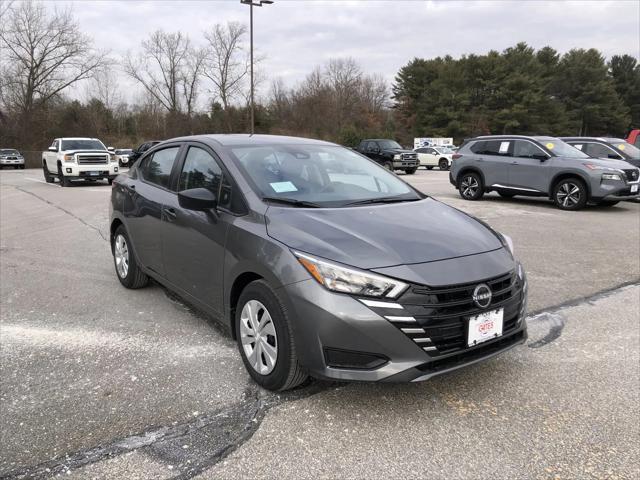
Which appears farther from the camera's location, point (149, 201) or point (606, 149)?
point (606, 149)

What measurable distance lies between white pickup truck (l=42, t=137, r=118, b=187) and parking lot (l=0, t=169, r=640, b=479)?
1553cm

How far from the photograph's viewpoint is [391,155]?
2631cm

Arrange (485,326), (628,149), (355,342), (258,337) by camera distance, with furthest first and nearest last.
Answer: (628,149), (258,337), (485,326), (355,342)

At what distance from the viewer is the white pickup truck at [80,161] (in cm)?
1895

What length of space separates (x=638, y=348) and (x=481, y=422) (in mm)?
1865

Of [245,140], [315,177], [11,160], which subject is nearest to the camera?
[315,177]

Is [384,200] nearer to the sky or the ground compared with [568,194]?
nearer to the sky

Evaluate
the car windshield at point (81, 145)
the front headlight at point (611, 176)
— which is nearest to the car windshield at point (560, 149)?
the front headlight at point (611, 176)

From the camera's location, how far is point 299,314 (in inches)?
110

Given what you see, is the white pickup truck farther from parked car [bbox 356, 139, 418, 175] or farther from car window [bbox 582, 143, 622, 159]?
car window [bbox 582, 143, 622, 159]

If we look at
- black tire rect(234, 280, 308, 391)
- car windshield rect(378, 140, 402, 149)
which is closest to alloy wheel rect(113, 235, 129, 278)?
black tire rect(234, 280, 308, 391)

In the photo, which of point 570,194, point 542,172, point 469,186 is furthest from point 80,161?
point 570,194

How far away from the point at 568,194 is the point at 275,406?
10.9 meters

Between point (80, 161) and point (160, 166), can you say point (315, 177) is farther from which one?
point (80, 161)
